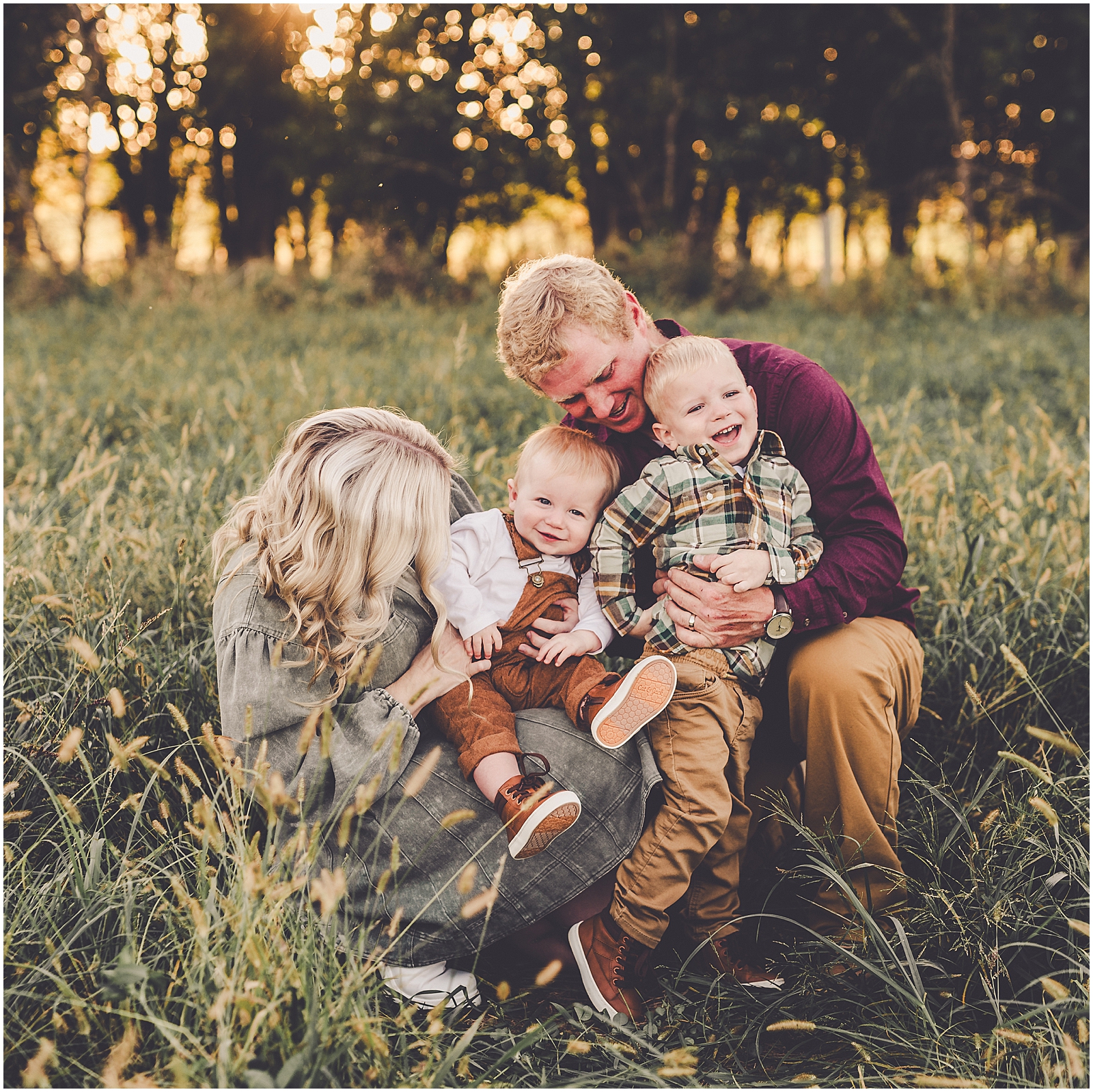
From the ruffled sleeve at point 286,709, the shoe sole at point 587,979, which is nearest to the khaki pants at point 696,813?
the shoe sole at point 587,979

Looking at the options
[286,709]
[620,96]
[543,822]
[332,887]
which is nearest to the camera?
[332,887]

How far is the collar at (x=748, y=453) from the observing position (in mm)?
2354

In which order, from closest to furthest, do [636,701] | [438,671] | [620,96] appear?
1. [636,701]
2. [438,671]
3. [620,96]

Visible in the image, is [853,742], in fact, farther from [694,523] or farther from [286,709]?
[286,709]

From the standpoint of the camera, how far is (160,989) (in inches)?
64.9

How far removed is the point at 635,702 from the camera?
2082 millimetres

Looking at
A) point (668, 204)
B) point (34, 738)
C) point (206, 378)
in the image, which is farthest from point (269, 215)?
point (34, 738)

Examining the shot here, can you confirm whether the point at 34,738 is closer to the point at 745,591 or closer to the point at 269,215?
the point at 745,591

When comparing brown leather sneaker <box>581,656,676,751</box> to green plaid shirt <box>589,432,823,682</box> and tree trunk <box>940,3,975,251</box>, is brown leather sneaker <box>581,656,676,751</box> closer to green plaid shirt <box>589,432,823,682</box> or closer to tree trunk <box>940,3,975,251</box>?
green plaid shirt <box>589,432,823,682</box>

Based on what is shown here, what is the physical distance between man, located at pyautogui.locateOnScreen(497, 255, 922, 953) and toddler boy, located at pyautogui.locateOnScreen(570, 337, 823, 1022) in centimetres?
7

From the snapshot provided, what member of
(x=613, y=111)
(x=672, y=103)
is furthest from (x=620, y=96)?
(x=672, y=103)

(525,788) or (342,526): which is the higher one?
(342,526)

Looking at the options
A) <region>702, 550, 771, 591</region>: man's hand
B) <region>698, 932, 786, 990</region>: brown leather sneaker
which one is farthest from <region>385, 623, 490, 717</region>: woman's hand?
<region>698, 932, 786, 990</region>: brown leather sneaker

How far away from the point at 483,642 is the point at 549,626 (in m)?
0.20
